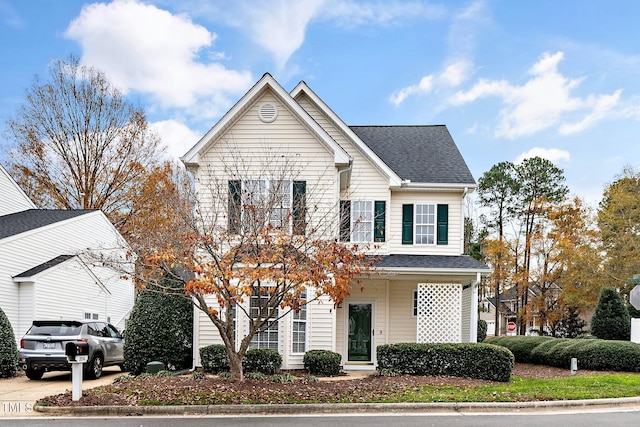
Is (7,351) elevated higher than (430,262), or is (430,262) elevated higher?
(430,262)

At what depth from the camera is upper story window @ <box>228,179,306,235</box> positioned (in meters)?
14.3

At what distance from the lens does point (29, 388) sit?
15367 mm

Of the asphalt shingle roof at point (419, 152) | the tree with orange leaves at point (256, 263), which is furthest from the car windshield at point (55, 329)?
the asphalt shingle roof at point (419, 152)

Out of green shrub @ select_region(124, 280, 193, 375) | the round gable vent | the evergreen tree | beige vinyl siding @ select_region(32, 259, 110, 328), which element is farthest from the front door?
beige vinyl siding @ select_region(32, 259, 110, 328)

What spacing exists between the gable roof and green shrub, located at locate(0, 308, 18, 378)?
24.1 ft

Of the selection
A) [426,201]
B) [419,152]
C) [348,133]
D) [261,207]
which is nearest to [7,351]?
[261,207]

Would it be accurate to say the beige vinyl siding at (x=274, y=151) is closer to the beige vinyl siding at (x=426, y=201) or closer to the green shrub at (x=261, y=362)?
the beige vinyl siding at (x=426, y=201)

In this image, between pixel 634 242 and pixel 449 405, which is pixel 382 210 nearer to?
pixel 449 405

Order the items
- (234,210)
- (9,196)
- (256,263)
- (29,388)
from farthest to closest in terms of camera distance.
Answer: (9,196), (234,210), (29,388), (256,263)

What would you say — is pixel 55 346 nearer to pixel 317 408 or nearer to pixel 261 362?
pixel 261 362

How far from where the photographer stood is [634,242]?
35.5 metres

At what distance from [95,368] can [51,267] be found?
6043mm

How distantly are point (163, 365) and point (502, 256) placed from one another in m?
29.5

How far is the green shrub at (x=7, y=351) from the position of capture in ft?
58.2
